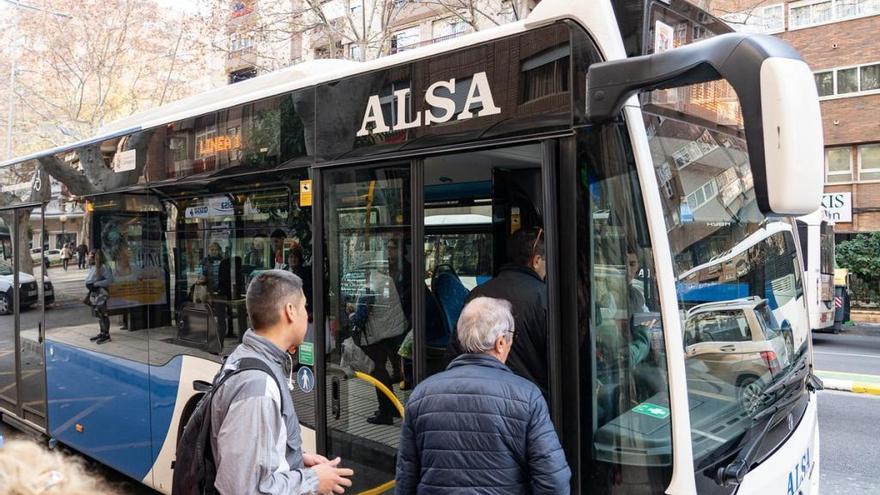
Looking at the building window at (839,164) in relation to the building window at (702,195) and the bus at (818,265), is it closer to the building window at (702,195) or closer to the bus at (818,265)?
the bus at (818,265)

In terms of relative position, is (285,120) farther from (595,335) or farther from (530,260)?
(595,335)

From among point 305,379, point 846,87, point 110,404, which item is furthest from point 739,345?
point 846,87

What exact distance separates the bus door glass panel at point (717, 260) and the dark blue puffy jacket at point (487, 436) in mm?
611

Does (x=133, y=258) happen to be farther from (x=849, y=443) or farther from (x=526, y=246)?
(x=849, y=443)

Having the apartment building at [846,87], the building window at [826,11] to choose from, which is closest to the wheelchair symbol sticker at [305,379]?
the apartment building at [846,87]

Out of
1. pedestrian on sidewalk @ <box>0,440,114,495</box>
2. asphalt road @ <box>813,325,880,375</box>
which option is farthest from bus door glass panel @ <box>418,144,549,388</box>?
asphalt road @ <box>813,325,880,375</box>

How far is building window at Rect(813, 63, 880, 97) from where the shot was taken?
74.0 feet

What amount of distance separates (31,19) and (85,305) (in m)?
20.9

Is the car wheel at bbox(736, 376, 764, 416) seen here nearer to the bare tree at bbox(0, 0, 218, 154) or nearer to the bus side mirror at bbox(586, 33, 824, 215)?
the bus side mirror at bbox(586, 33, 824, 215)

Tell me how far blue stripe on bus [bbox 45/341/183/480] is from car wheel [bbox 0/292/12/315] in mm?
965

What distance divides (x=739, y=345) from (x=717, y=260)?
38 cm

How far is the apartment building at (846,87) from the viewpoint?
22422mm

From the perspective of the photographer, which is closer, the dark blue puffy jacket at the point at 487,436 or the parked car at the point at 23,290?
the dark blue puffy jacket at the point at 487,436

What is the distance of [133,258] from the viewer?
4.75 metres
